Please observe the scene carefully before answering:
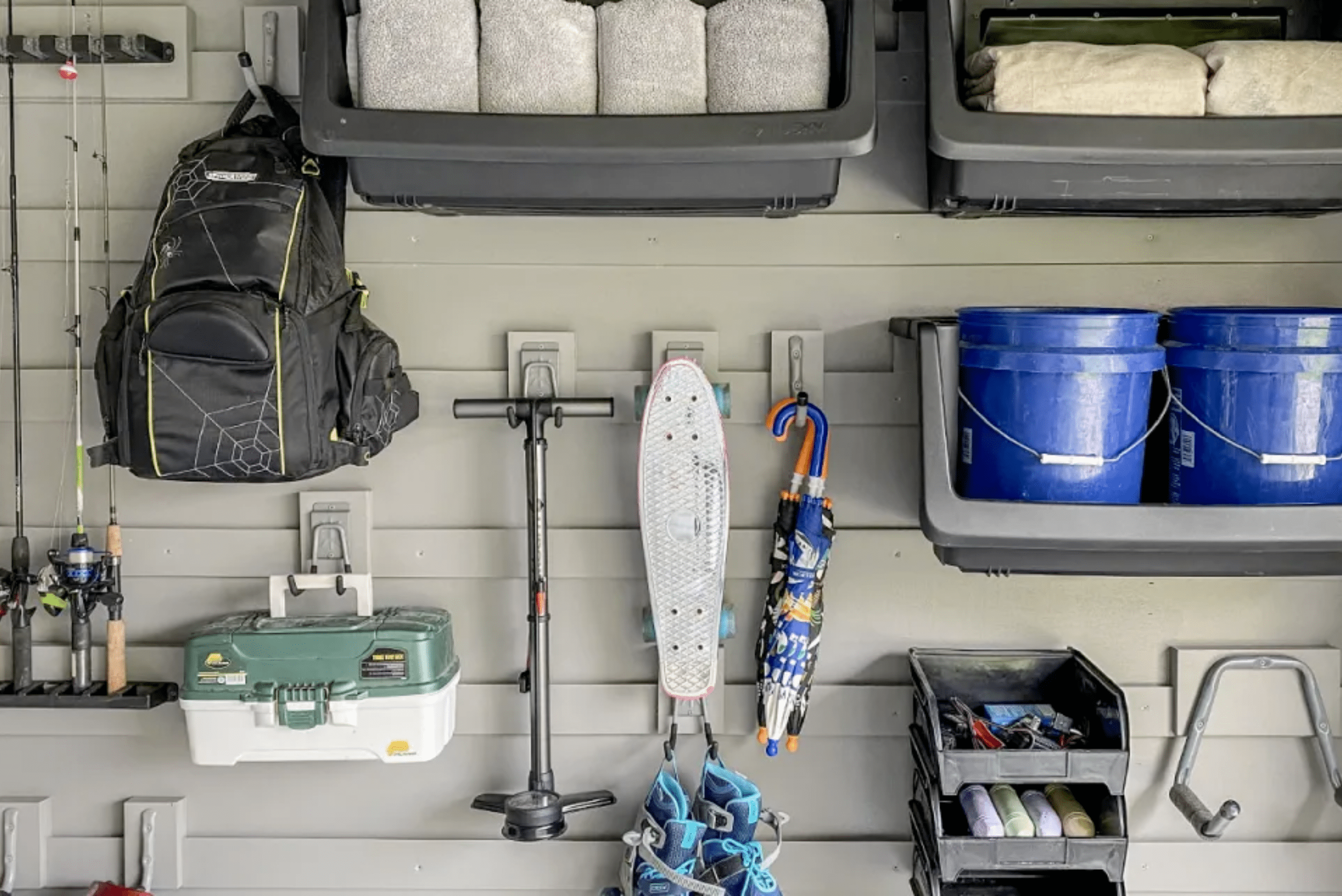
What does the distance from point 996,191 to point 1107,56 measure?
0.69ft

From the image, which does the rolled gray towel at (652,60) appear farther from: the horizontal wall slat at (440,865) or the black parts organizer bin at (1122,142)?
the horizontal wall slat at (440,865)

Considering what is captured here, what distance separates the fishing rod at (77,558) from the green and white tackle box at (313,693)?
17 cm

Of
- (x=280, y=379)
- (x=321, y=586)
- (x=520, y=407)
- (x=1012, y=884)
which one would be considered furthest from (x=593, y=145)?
(x=1012, y=884)

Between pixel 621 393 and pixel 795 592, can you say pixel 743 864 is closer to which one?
pixel 795 592

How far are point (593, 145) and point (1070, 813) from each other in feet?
3.61

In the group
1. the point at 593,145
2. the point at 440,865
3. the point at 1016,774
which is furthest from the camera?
the point at 440,865

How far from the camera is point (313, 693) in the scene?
5.20 ft

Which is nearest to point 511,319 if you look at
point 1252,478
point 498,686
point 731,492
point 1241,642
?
point 731,492

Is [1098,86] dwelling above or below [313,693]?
above

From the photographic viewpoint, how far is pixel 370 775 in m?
1.75

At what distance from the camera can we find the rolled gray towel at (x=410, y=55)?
4.75ft

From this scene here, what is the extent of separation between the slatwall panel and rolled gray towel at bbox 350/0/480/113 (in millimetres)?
264

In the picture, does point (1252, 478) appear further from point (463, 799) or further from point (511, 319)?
point (463, 799)

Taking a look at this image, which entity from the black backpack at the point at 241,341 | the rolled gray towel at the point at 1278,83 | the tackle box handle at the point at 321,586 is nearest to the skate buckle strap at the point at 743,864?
the tackle box handle at the point at 321,586
